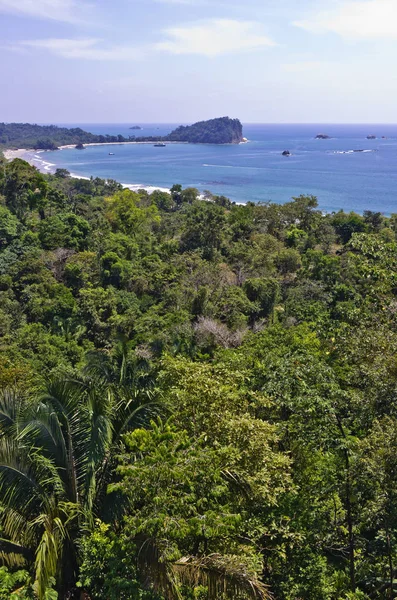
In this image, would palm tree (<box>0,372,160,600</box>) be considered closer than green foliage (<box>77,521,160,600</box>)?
No

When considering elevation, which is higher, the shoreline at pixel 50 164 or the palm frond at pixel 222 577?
the shoreline at pixel 50 164

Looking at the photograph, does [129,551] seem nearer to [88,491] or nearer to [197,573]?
[197,573]

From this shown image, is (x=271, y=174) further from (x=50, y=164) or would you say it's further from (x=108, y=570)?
(x=108, y=570)

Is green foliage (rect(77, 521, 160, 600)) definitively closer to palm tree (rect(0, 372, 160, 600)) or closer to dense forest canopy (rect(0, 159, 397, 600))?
dense forest canopy (rect(0, 159, 397, 600))

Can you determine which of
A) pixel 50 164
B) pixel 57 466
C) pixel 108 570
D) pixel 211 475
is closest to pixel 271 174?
pixel 50 164

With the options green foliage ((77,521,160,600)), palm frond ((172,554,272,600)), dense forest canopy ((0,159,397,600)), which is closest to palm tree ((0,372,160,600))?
dense forest canopy ((0,159,397,600))

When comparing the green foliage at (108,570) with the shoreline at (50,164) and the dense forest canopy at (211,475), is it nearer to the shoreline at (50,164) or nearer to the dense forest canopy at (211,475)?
the dense forest canopy at (211,475)

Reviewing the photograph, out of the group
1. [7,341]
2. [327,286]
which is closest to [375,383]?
[7,341]

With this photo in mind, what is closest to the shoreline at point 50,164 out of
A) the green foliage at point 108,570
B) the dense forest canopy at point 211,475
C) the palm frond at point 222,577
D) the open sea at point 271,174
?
the open sea at point 271,174
